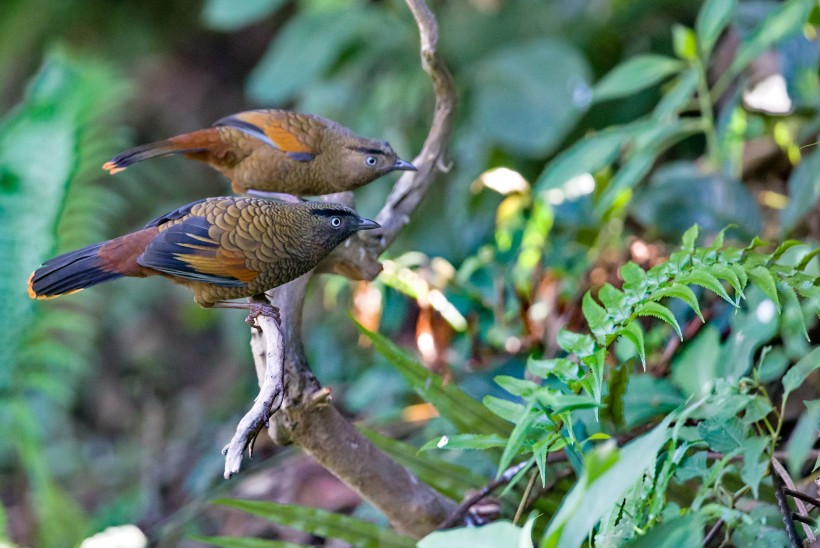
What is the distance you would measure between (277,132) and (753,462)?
1282 mm

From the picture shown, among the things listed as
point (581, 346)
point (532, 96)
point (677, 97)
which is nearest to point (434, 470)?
point (581, 346)

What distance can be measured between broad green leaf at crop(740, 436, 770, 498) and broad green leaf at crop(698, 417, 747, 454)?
0.03 meters

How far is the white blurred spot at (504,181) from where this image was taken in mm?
3094

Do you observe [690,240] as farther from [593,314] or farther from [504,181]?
[504,181]

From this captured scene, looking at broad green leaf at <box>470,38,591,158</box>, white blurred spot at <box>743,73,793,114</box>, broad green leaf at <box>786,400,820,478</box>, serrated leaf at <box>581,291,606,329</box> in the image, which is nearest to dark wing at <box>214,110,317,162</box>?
serrated leaf at <box>581,291,606,329</box>

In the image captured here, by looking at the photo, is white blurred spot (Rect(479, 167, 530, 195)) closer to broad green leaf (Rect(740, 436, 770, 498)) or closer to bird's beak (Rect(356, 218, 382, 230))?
bird's beak (Rect(356, 218, 382, 230))

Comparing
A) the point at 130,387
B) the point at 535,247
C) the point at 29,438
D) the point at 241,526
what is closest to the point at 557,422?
the point at 535,247

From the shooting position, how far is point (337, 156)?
2133 millimetres

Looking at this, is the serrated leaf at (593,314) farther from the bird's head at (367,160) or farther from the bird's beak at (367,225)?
the bird's head at (367,160)

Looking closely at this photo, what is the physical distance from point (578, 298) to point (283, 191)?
1061mm

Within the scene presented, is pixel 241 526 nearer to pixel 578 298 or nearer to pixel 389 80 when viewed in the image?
pixel 578 298

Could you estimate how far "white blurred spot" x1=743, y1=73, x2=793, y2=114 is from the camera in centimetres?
325

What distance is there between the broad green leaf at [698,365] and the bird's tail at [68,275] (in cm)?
129

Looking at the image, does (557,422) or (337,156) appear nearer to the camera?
(557,422)
